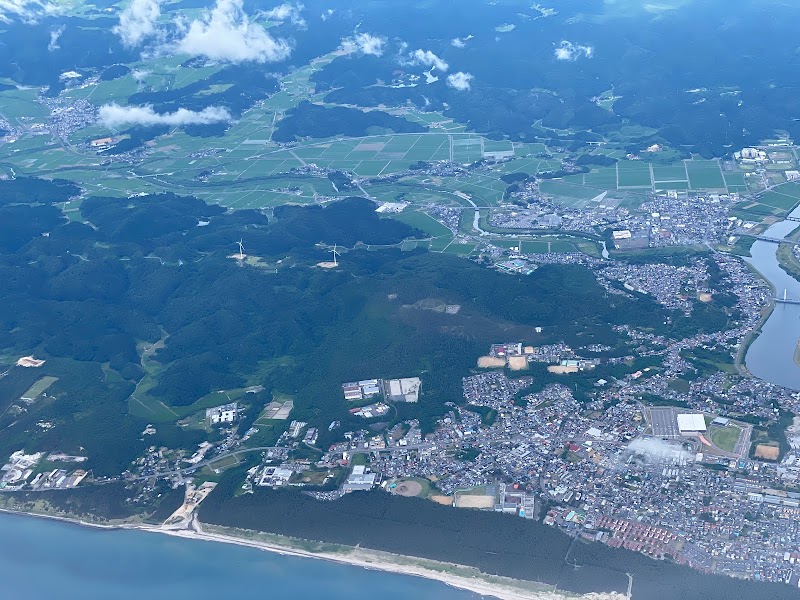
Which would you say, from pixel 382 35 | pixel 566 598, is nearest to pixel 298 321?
pixel 566 598

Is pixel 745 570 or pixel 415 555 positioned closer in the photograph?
pixel 745 570

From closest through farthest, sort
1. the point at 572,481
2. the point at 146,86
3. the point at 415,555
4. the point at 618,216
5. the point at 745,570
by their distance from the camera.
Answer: the point at 745,570, the point at 415,555, the point at 572,481, the point at 618,216, the point at 146,86

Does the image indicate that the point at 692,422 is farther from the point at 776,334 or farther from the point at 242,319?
the point at 242,319

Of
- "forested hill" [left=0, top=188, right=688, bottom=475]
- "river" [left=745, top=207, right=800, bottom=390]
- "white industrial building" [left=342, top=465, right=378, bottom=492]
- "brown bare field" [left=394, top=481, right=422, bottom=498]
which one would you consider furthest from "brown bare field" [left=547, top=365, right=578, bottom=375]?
"white industrial building" [left=342, top=465, right=378, bottom=492]

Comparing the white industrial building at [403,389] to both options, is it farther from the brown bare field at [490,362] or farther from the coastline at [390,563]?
the coastline at [390,563]

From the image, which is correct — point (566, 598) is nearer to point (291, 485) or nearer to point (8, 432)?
point (291, 485)

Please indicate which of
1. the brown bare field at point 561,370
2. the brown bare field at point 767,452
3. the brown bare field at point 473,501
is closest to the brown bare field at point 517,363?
the brown bare field at point 561,370

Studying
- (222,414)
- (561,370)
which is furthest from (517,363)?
(222,414)
